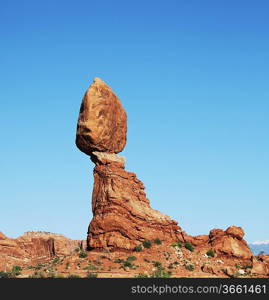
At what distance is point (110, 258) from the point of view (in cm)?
6938

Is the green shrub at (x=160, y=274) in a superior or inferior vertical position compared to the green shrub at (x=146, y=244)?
inferior

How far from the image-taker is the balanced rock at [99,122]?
7331 cm


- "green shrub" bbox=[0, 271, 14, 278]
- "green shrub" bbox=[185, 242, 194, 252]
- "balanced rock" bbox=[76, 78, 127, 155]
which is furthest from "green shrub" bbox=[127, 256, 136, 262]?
"balanced rock" bbox=[76, 78, 127, 155]

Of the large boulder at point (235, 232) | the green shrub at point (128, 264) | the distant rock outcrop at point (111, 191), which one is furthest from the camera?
the large boulder at point (235, 232)

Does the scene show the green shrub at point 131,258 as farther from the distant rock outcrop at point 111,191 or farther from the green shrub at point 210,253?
the green shrub at point 210,253

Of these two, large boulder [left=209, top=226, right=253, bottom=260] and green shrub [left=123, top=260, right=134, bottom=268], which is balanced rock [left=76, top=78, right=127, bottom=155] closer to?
green shrub [left=123, top=260, right=134, bottom=268]

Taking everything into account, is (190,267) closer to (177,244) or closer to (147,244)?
(177,244)

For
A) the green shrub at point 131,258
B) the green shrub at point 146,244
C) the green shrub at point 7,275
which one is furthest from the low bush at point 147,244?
the green shrub at point 7,275

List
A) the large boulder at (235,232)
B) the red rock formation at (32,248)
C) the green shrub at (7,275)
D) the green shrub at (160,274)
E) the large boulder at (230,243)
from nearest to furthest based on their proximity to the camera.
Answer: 1. the green shrub at (160,274)
2. the green shrub at (7,275)
3. the large boulder at (230,243)
4. the large boulder at (235,232)
5. the red rock formation at (32,248)

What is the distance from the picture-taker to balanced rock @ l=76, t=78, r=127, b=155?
73312 mm

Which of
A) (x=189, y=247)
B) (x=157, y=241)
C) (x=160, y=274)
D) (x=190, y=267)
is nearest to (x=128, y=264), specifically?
(x=160, y=274)

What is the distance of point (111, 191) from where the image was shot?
72188 mm

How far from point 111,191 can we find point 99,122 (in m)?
7.99
